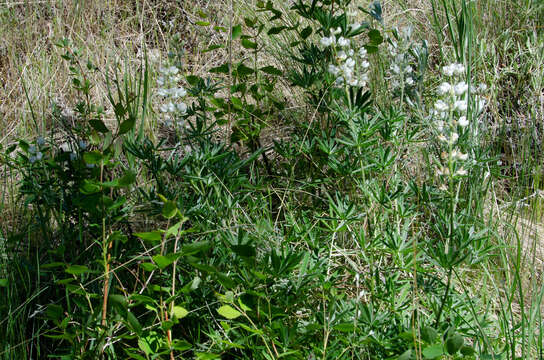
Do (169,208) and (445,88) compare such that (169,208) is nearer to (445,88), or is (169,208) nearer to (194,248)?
(194,248)

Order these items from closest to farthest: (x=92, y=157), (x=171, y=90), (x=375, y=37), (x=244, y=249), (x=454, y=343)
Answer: (x=454, y=343) < (x=244, y=249) < (x=92, y=157) < (x=171, y=90) < (x=375, y=37)

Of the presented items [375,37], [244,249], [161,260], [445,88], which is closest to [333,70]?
[375,37]

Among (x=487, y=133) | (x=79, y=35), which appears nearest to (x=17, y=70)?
(x=79, y=35)

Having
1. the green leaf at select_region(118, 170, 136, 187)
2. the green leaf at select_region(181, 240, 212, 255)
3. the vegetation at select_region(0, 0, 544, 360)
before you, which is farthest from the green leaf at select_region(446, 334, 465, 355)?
the green leaf at select_region(118, 170, 136, 187)

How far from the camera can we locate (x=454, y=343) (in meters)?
1.32

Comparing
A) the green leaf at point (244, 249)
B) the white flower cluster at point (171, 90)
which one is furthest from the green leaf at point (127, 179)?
the white flower cluster at point (171, 90)

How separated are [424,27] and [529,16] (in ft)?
2.02

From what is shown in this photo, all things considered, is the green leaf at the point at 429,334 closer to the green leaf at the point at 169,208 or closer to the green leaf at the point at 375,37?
the green leaf at the point at 169,208

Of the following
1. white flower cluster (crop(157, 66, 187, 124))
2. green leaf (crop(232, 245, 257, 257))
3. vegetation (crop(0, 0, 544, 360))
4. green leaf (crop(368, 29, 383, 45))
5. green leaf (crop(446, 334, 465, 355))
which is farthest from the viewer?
green leaf (crop(368, 29, 383, 45))

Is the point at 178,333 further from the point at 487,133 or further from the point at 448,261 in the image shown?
the point at 487,133

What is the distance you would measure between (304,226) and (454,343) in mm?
779

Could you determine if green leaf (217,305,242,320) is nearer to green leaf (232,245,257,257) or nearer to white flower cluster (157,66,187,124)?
green leaf (232,245,257,257)

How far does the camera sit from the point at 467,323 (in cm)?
157

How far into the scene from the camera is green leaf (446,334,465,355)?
4.33 feet
